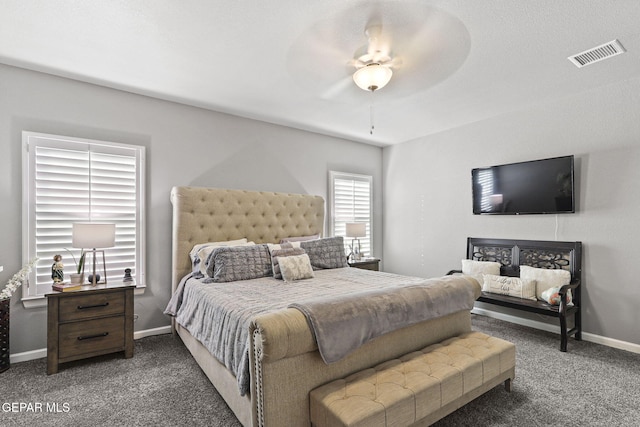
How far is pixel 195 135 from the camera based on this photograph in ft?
12.6

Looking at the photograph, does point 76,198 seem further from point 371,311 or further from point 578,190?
point 578,190

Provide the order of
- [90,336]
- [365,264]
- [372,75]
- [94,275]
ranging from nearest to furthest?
[372,75] → [90,336] → [94,275] → [365,264]

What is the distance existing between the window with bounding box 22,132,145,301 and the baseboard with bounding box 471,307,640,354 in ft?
14.4

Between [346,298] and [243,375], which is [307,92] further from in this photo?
[243,375]

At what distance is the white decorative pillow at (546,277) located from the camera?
341 centimetres

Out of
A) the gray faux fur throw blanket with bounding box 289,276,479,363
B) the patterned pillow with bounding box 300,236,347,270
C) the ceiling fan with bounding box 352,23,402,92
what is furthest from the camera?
the patterned pillow with bounding box 300,236,347,270

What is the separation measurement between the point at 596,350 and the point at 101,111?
220 inches

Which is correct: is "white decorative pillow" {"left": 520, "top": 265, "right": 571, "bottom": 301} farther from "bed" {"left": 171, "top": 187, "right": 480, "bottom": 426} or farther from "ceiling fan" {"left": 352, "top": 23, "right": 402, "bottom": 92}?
"ceiling fan" {"left": 352, "top": 23, "right": 402, "bottom": 92}

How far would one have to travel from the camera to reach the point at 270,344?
1.57 metres

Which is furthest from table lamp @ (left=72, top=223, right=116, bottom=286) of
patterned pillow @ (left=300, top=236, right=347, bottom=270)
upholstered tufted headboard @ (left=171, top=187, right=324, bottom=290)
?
patterned pillow @ (left=300, top=236, right=347, bottom=270)

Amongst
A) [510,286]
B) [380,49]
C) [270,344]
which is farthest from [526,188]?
[270,344]

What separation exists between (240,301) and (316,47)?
6.76ft

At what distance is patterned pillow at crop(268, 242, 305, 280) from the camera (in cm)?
333

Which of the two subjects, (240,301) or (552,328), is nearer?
(240,301)
